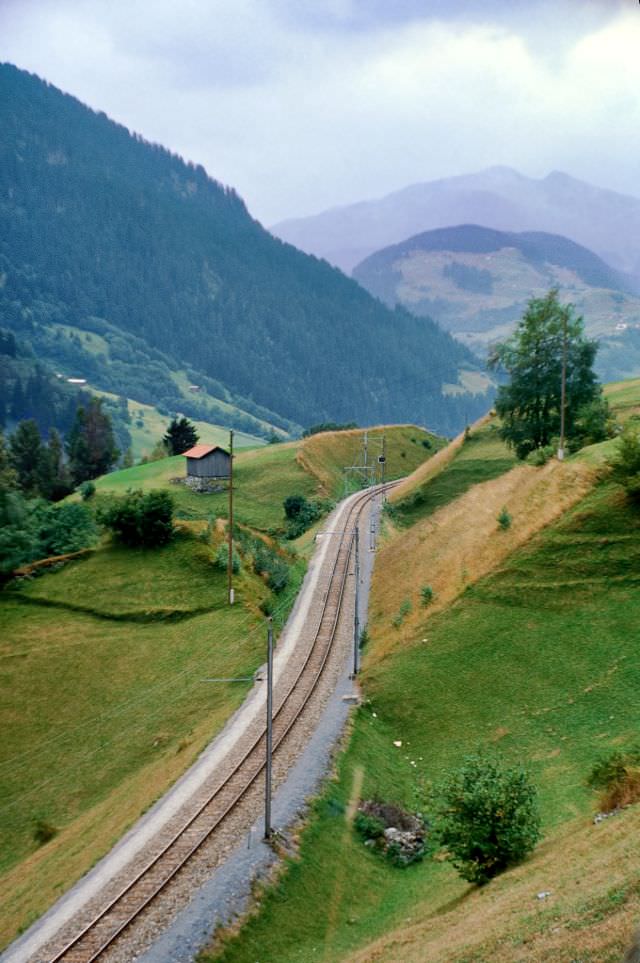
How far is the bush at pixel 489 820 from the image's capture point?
25.4 meters

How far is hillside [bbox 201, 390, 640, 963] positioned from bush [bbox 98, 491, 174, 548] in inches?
705

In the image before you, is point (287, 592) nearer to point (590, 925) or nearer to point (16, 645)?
point (16, 645)

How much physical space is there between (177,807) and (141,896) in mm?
6213

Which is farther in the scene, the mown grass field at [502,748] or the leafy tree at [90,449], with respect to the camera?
the leafy tree at [90,449]

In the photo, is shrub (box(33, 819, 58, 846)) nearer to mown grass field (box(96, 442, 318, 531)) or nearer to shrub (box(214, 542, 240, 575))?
shrub (box(214, 542, 240, 575))

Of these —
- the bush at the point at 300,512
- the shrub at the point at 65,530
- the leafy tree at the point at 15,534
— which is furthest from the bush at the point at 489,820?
the bush at the point at 300,512

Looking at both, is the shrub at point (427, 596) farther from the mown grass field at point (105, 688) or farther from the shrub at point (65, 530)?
the shrub at point (65, 530)

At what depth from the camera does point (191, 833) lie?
1247 inches

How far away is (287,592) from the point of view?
221ft

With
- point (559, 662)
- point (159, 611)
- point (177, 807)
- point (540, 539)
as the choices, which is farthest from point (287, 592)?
point (177, 807)

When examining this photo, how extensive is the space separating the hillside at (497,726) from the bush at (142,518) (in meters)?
17.9

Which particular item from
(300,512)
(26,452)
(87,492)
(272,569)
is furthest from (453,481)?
(26,452)

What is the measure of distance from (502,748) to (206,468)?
228 feet

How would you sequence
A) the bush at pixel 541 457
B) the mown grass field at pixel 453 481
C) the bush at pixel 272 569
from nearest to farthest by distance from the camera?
the bush at pixel 541 457, the bush at pixel 272 569, the mown grass field at pixel 453 481
